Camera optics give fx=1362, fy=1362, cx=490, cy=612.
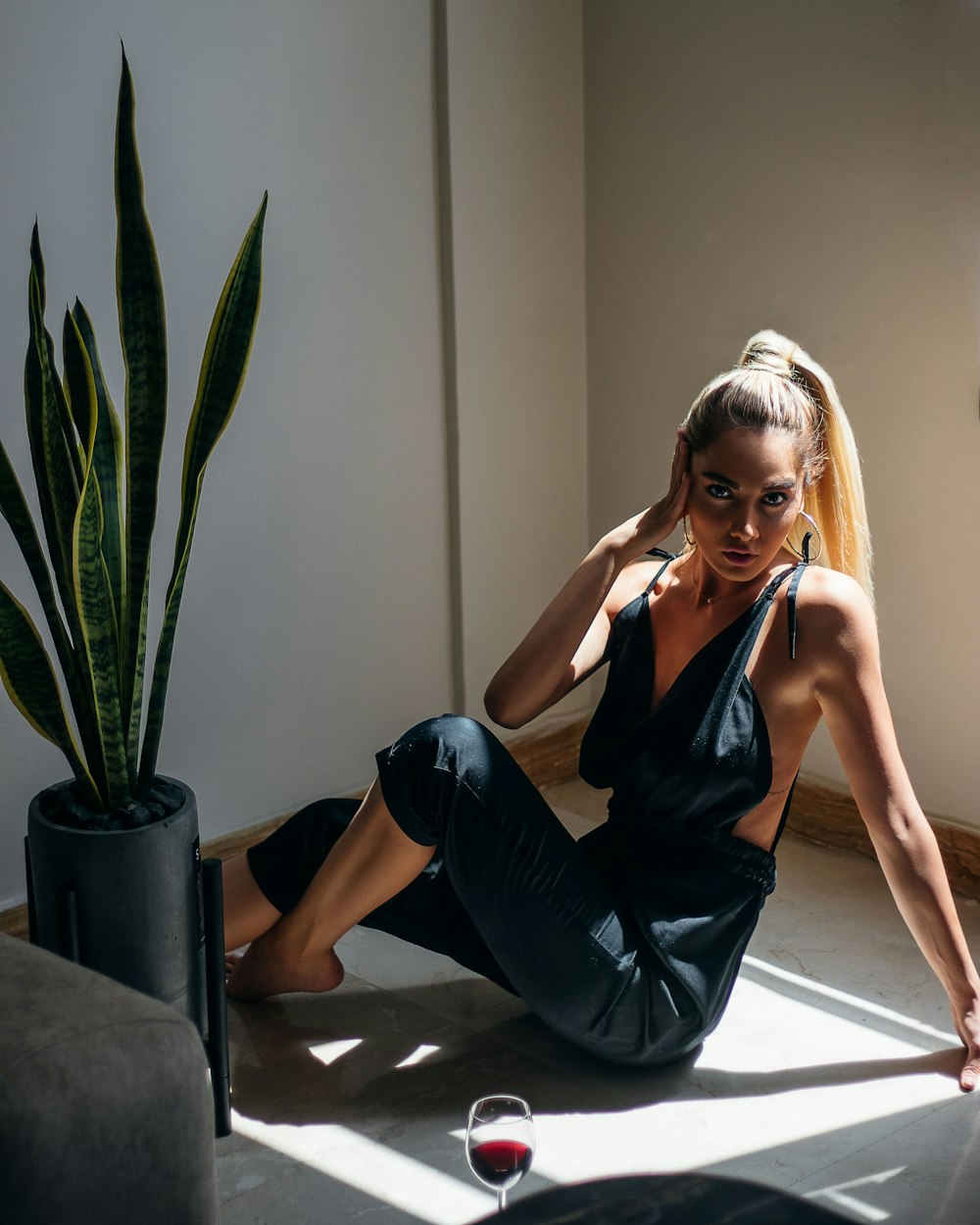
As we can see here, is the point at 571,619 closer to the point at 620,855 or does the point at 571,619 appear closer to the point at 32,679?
the point at 620,855

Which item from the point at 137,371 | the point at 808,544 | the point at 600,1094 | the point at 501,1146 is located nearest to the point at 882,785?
the point at 808,544

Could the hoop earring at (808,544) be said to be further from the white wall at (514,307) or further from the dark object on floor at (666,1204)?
the white wall at (514,307)

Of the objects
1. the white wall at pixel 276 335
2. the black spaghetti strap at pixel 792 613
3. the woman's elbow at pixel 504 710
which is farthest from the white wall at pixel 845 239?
the woman's elbow at pixel 504 710

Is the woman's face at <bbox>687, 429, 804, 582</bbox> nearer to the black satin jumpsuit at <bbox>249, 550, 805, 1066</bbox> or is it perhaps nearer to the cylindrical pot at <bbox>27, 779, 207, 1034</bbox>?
the black satin jumpsuit at <bbox>249, 550, 805, 1066</bbox>

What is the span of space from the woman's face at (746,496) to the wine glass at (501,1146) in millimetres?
888

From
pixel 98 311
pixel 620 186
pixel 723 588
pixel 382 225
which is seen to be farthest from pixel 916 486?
pixel 98 311

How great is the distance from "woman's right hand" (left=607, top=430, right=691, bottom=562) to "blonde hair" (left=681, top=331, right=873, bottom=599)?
3 cm

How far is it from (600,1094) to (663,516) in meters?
0.89

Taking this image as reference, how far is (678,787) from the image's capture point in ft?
6.70

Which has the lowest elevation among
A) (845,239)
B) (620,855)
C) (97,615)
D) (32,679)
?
(620,855)

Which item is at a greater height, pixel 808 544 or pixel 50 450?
pixel 50 450

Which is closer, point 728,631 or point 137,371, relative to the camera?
point 137,371

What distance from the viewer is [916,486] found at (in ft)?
9.28

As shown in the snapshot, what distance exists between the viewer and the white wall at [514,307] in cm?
313
